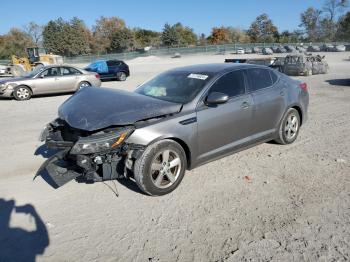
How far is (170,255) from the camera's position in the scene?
3.17 meters

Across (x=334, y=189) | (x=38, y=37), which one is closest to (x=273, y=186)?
(x=334, y=189)

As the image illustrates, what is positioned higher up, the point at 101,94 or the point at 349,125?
the point at 101,94

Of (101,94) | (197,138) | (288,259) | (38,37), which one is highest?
(38,37)

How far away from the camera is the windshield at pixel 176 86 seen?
15.9 feet

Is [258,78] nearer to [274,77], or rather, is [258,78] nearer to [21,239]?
[274,77]

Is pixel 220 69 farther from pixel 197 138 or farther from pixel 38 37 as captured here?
pixel 38 37

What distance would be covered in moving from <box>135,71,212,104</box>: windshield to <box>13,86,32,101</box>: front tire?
949 cm

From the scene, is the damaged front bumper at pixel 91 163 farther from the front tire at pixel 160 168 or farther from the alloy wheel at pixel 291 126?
the alloy wheel at pixel 291 126

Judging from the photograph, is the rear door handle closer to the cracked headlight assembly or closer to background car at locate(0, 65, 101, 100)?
the cracked headlight assembly

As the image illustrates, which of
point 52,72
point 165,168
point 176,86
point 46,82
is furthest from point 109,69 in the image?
point 165,168

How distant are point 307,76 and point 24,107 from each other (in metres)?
16.5

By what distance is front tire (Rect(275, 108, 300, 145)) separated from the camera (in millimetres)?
5992

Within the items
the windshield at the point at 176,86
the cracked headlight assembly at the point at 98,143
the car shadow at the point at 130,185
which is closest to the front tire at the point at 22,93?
the windshield at the point at 176,86

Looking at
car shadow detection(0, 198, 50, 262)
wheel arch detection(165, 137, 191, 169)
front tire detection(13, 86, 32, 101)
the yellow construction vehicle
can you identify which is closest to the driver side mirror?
wheel arch detection(165, 137, 191, 169)
